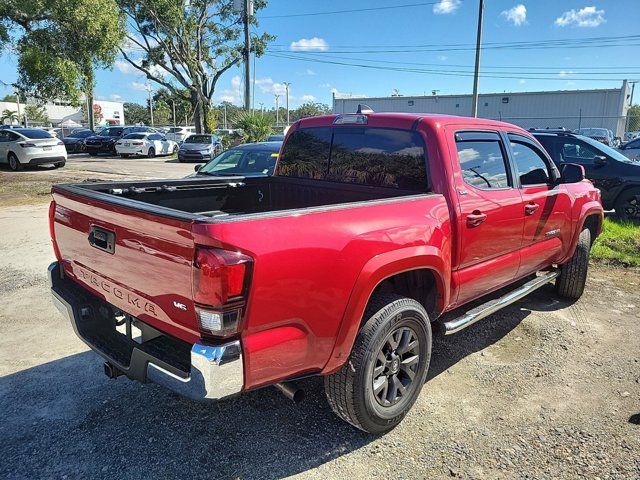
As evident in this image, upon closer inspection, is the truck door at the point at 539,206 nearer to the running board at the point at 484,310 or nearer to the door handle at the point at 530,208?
the door handle at the point at 530,208

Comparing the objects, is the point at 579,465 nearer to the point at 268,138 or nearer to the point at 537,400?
the point at 537,400

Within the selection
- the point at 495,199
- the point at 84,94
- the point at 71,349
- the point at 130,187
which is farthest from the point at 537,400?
the point at 84,94

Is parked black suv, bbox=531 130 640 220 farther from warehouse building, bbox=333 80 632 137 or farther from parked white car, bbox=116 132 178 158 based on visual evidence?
warehouse building, bbox=333 80 632 137

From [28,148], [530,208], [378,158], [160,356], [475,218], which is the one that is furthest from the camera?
[28,148]

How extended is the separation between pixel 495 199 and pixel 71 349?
369cm

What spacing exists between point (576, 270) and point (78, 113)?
95.8 meters

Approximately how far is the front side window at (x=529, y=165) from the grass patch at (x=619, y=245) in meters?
3.37

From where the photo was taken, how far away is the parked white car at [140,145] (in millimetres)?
27094

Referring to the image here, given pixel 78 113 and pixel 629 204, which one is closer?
pixel 629 204

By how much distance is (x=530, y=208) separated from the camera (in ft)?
13.7

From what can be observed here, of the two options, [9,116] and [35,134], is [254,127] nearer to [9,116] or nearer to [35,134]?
[35,134]

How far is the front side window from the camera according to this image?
4.30 m

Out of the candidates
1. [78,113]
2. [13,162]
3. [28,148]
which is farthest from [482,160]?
[78,113]

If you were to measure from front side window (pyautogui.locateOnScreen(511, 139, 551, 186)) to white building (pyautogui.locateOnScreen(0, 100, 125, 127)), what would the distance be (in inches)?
3265
